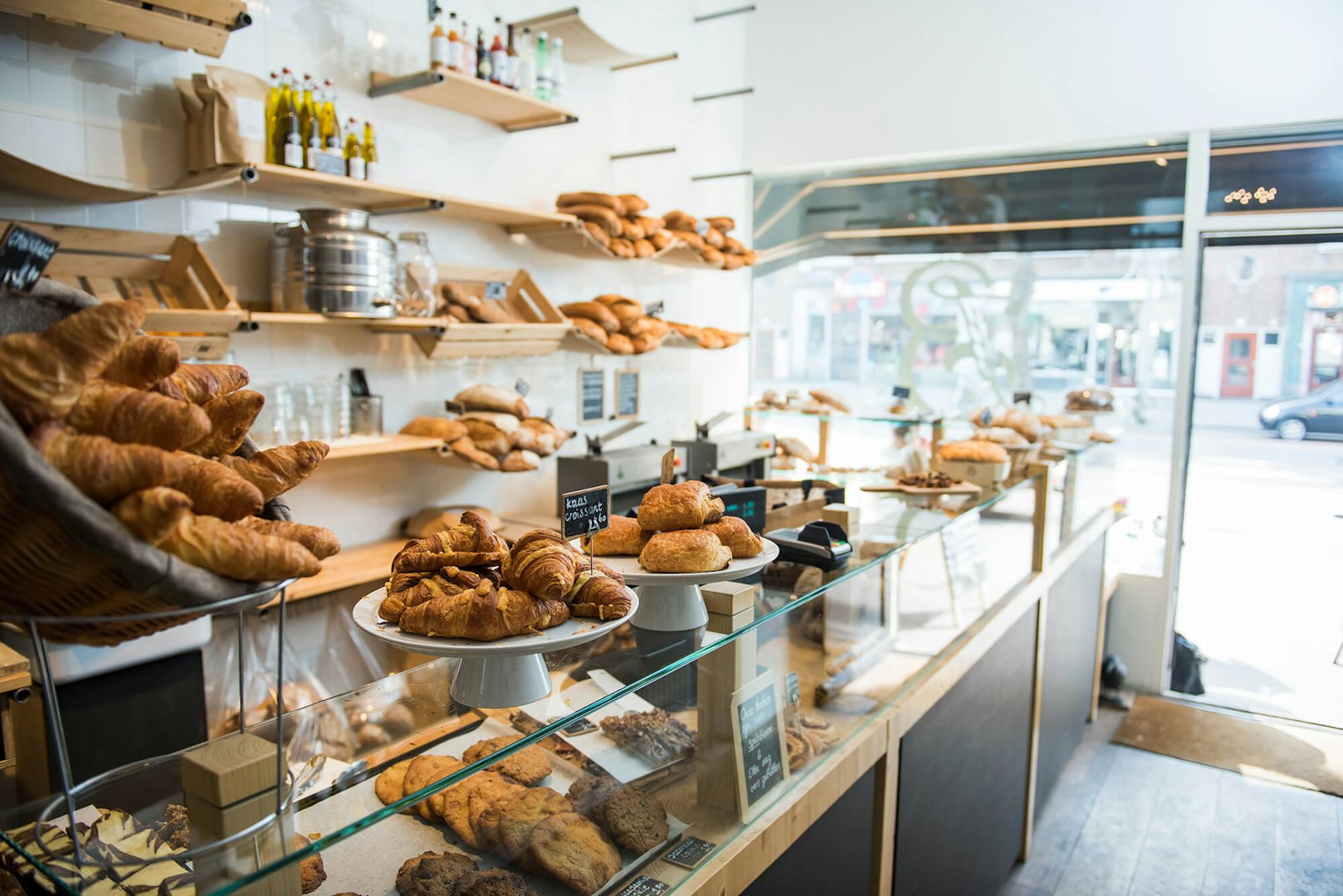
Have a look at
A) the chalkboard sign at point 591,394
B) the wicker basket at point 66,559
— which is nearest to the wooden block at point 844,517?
the wicker basket at point 66,559

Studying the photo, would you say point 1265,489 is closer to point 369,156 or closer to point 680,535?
point 680,535

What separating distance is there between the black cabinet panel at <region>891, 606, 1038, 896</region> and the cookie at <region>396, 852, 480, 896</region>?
1.17m

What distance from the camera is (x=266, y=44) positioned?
273 centimetres

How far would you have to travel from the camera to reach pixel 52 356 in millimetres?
613

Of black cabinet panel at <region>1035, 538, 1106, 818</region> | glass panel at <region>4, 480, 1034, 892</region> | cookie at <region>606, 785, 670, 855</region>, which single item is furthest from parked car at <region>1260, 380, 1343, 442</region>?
cookie at <region>606, 785, 670, 855</region>

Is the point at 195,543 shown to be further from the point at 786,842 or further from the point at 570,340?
the point at 570,340

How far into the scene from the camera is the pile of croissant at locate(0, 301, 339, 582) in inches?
24.2

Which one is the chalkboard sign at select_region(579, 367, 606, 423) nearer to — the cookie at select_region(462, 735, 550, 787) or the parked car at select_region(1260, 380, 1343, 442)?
the cookie at select_region(462, 735, 550, 787)

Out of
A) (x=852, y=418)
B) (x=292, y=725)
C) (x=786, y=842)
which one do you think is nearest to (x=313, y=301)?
(x=292, y=725)

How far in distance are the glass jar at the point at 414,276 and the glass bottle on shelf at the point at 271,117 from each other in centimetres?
52

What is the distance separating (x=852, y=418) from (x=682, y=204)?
1.59m

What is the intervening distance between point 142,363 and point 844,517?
163 cm

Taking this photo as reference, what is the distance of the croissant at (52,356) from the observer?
0.61 m

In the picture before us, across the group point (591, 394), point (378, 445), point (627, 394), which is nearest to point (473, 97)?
point (378, 445)
